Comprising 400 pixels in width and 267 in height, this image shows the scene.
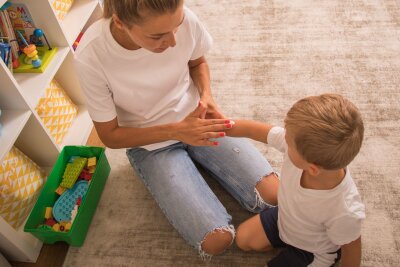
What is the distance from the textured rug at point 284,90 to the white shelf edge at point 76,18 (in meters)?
0.53

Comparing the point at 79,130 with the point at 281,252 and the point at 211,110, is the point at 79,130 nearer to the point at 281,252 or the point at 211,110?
the point at 211,110

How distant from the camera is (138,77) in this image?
3.71ft

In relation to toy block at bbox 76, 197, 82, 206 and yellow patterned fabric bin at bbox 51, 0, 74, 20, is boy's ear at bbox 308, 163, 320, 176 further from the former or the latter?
yellow patterned fabric bin at bbox 51, 0, 74, 20

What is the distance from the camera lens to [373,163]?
1439 millimetres

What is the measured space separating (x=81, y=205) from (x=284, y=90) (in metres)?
1.04

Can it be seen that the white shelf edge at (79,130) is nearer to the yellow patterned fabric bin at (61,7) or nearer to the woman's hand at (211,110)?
the yellow patterned fabric bin at (61,7)

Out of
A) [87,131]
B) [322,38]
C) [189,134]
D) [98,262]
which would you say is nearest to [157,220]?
[98,262]

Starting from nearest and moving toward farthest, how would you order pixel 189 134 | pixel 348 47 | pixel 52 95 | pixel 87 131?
pixel 189 134 < pixel 52 95 < pixel 87 131 < pixel 348 47

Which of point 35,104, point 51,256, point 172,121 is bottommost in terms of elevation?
point 51,256

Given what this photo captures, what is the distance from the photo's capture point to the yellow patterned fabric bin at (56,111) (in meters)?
1.45

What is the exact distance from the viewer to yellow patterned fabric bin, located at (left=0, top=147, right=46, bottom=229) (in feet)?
4.21

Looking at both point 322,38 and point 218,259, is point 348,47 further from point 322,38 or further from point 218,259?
point 218,259

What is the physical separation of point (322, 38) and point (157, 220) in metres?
1.29

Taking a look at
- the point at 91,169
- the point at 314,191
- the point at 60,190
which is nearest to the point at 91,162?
the point at 91,169
